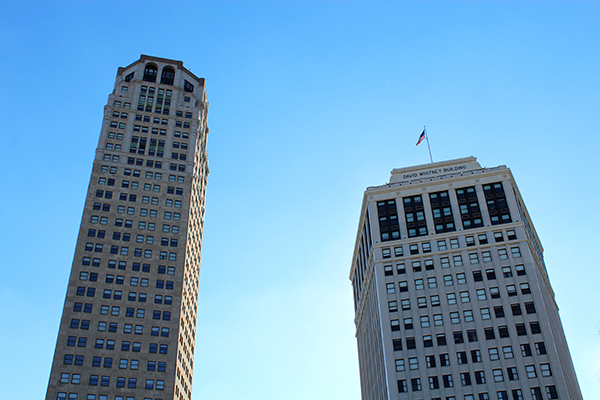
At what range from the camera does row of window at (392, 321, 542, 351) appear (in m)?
98.3

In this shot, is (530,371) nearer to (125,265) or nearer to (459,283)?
(459,283)

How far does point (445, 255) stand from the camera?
111 meters

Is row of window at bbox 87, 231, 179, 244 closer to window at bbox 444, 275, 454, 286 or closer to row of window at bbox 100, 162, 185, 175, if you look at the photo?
row of window at bbox 100, 162, 185, 175

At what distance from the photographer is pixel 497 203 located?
11625 centimetres

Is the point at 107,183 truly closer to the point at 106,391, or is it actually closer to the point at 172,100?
the point at 172,100

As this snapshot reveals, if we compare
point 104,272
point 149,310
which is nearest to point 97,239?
point 104,272

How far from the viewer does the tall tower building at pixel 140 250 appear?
97250mm

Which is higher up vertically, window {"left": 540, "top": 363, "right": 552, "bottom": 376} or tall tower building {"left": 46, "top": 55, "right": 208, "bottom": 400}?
tall tower building {"left": 46, "top": 55, "right": 208, "bottom": 400}

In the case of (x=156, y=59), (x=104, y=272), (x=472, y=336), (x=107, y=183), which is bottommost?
(x=472, y=336)

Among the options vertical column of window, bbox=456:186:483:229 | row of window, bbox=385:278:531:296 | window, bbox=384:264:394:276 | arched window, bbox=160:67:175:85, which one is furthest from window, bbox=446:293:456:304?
arched window, bbox=160:67:175:85

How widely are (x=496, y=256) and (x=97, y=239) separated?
72951mm

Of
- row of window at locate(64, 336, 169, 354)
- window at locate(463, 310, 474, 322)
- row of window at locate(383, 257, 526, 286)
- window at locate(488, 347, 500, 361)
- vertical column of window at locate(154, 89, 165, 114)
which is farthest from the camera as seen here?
vertical column of window at locate(154, 89, 165, 114)

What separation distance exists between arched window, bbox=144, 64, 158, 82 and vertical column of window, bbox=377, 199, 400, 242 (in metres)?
64.9

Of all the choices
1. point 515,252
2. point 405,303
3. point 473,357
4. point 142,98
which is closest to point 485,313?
point 473,357
